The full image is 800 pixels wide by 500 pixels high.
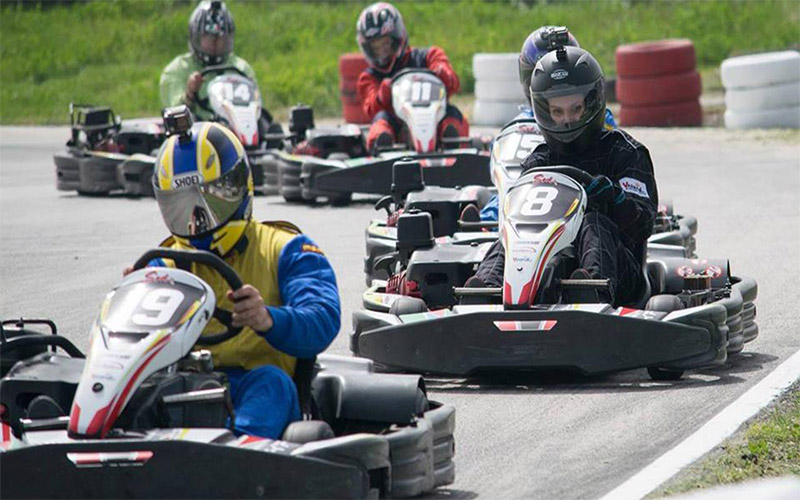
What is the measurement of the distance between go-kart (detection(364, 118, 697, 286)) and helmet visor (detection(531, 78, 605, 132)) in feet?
2.58

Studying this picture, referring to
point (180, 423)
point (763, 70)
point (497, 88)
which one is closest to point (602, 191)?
point (180, 423)

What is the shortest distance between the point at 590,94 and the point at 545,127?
0.25m

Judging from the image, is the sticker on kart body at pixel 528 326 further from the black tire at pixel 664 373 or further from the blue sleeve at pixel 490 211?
the blue sleeve at pixel 490 211

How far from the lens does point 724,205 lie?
12.7 meters

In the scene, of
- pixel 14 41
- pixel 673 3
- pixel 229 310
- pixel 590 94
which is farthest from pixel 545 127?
pixel 14 41

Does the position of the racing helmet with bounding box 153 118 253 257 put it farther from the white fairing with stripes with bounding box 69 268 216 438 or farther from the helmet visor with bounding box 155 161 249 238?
the white fairing with stripes with bounding box 69 268 216 438

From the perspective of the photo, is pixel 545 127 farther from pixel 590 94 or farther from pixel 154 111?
pixel 154 111

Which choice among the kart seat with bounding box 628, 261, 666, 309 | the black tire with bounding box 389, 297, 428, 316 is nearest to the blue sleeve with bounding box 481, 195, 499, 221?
the kart seat with bounding box 628, 261, 666, 309

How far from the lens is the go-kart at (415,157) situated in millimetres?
12602

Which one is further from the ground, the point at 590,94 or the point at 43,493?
the point at 590,94

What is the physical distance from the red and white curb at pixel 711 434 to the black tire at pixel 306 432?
2.82 ft

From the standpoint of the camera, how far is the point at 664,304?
6898mm

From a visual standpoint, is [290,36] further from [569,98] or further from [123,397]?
[123,397]

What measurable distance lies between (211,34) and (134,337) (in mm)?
10554
